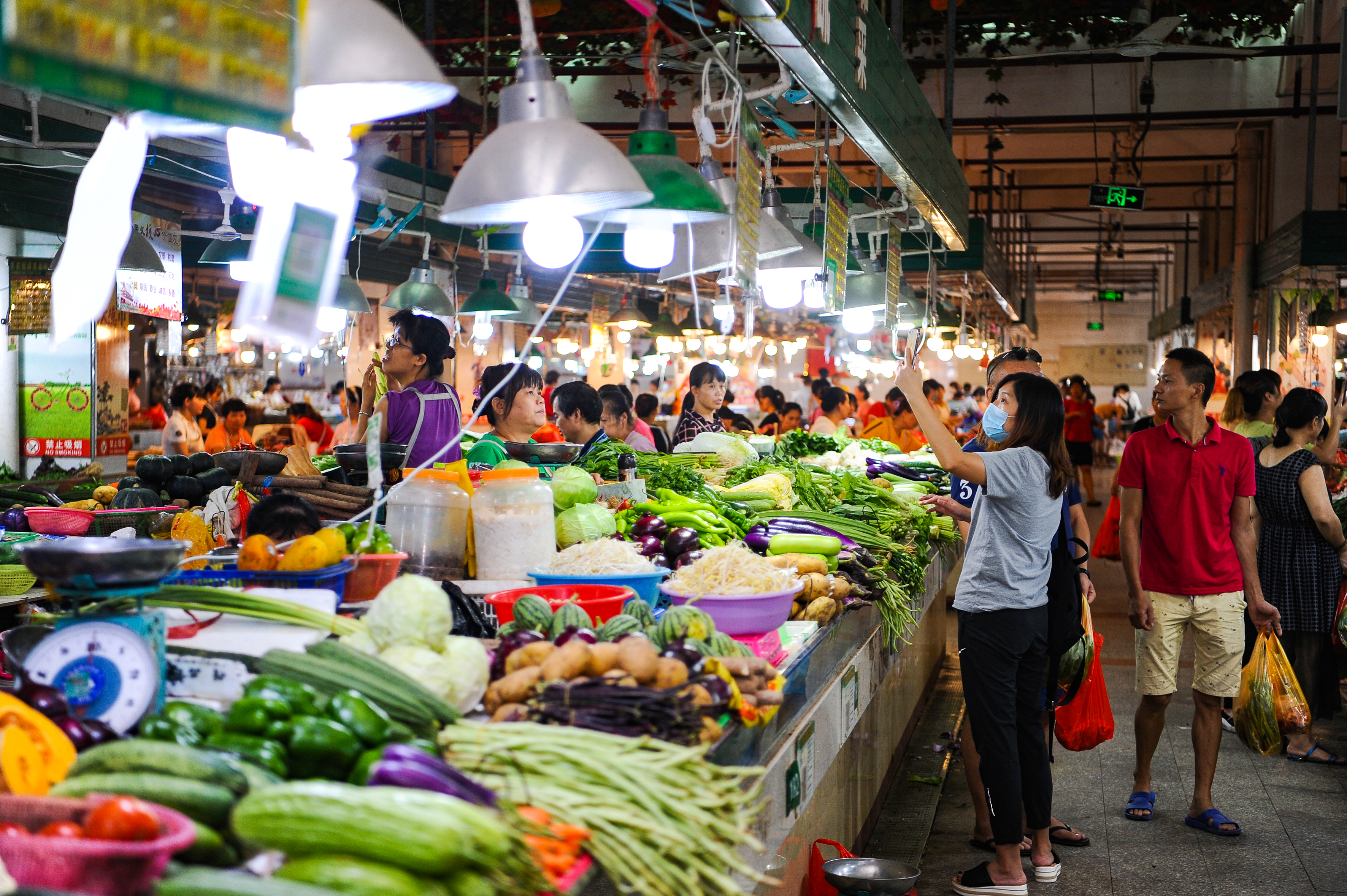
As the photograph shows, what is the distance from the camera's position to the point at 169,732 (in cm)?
186

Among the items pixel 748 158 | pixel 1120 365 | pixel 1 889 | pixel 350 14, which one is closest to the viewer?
pixel 1 889

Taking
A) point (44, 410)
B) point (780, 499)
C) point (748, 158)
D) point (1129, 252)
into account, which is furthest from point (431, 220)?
point (1129, 252)

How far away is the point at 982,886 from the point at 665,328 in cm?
1111

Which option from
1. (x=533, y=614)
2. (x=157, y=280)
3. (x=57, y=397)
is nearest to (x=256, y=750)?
(x=533, y=614)

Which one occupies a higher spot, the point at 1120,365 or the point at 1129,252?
the point at 1129,252

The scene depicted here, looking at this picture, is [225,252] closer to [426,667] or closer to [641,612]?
[641,612]

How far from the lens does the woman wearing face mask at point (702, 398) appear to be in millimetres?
8930

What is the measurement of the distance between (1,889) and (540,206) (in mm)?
1658

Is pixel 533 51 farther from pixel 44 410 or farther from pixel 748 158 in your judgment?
pixel 44 410

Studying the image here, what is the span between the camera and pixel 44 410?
10555mm

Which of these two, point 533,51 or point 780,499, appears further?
point 780,499

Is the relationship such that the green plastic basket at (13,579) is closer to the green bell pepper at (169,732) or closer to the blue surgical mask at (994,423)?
the green bell pepper at (169,732)

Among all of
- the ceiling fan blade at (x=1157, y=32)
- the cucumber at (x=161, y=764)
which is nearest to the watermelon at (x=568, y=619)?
the cucumber at (x=161, y=764)

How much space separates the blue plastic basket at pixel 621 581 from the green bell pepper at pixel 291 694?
1326mm
